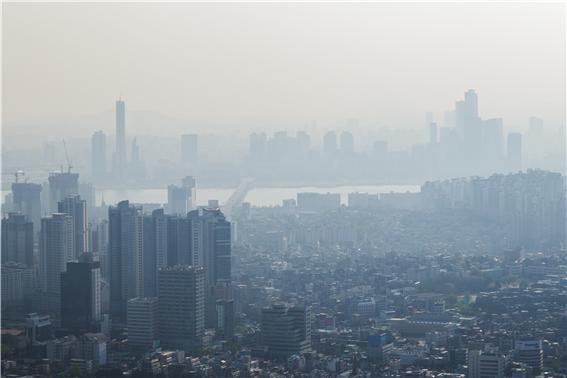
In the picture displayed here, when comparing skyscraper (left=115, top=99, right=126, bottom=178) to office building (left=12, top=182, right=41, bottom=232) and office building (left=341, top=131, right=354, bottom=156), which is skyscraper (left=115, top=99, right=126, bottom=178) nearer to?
office building (left=12, top=182, right=41, bottom=232)

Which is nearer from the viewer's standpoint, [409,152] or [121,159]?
[121,159]

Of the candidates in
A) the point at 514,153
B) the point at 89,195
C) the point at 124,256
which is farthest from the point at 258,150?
the point at 124,256

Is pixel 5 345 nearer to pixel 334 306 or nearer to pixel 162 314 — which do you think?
pixel 162 314

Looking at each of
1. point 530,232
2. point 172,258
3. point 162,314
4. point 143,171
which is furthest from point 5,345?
point 530,232

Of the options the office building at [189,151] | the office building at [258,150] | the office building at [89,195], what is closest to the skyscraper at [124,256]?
the office building at [89,195]

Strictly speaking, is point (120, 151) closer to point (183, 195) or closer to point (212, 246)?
point (183, 195)
